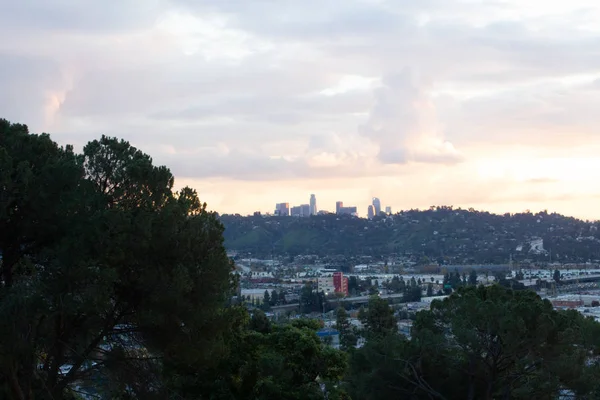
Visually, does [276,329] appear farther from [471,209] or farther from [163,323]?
[471,209]

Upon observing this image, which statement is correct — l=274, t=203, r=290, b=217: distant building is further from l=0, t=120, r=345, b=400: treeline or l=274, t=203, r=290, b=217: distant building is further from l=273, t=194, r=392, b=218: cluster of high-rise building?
l=0, t=120, r=345, b=400: treeline

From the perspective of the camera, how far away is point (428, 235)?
143125 millimetres

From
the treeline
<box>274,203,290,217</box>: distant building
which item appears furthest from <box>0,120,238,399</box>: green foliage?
<box>274,203,290,217</box>: distant building

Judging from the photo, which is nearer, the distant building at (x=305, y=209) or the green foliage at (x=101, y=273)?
the green foliage at (x=101, y=273)

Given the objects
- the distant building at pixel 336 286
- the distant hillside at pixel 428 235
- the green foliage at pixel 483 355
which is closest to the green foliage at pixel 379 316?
the green foliage at pixel 483 355

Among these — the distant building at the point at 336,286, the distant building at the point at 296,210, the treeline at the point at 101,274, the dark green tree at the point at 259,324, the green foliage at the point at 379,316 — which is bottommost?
the distant building at the point at 336,286

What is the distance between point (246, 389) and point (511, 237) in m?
132

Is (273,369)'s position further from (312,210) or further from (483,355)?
(312,210)

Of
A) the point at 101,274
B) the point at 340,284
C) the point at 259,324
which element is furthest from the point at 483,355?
the point at 340,284

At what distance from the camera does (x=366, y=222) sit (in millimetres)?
156250

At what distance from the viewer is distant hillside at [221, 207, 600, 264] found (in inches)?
5231

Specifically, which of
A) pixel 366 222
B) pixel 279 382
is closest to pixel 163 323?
pixel 279 382

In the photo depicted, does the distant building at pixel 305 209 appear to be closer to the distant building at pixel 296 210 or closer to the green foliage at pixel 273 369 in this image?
the distant building at pixel 296 210

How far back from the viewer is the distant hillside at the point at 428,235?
13288 cm
